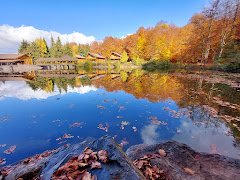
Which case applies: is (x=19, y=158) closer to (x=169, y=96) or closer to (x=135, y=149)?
(x=135, y=149)

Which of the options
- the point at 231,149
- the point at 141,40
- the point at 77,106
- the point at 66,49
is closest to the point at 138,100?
the point at 77,106

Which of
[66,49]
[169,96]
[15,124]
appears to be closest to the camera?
[15,124]

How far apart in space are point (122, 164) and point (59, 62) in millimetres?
65835

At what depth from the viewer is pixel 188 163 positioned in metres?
4.04

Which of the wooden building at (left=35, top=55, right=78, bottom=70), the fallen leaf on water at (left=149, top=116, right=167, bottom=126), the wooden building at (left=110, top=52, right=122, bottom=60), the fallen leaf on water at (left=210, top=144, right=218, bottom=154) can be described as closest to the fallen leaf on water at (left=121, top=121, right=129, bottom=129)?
the fallen leaf on water at (left=149, top=116, right=167, bottom=126)

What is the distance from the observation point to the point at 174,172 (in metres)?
3.59

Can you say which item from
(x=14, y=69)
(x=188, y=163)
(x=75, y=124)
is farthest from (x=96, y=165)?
(x=14, y=69)

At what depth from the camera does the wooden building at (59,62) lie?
2406 inches

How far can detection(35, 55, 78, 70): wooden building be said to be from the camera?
61125 millimetres

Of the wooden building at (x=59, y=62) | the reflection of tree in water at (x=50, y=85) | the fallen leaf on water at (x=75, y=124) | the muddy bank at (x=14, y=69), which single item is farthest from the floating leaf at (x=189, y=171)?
the wooden building at (x=59, y=62)

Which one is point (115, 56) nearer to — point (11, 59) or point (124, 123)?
point (11, 59)

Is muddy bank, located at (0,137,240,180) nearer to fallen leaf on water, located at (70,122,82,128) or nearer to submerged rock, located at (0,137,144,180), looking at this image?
submerged rock, located at (0,137,144,180)

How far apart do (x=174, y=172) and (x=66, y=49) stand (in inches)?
3168

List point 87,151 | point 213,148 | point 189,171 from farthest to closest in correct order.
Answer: point 213,148, point 189,171, point 87,151
